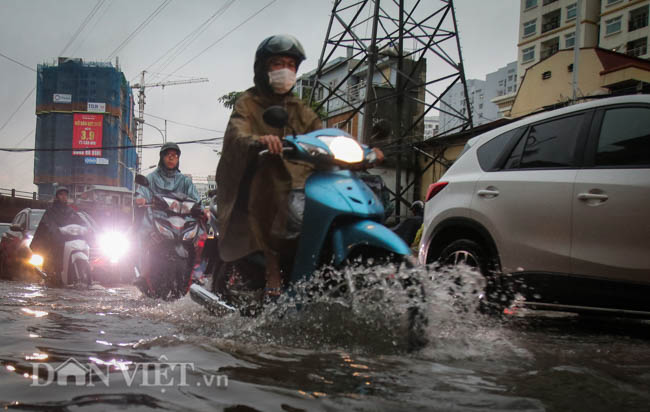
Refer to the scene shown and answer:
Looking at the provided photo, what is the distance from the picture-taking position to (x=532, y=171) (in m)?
4.61

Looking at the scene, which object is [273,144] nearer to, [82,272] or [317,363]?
[317,363]

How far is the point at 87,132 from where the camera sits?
9381 cm

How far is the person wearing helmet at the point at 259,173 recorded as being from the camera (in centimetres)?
360

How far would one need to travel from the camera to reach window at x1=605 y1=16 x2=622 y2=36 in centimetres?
4562

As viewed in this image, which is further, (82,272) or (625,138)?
(82,272)

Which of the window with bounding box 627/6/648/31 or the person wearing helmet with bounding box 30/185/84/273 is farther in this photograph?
the window with bounding box 627/6/648/31

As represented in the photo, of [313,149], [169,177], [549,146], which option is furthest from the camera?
[169,177]

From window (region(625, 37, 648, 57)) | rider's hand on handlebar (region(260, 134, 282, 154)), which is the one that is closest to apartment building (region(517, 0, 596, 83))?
window (region(625, 37, 648, 57))

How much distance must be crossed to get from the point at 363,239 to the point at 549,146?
7.47 feet

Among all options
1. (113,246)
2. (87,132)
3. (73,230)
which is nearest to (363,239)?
(73,230)

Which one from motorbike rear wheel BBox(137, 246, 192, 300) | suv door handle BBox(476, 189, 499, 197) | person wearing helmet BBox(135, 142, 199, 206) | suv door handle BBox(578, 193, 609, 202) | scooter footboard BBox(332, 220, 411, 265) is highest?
person wearing helmet BBox(135, 142, 199, 206)

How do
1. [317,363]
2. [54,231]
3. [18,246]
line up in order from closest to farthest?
[317,363], [54,231], [18,246]

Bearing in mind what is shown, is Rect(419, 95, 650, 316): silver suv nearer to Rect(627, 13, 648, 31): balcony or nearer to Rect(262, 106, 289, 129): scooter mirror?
Rect(262, 106, 289, 129): scooter mirror

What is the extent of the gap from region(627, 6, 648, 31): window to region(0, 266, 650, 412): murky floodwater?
46976 millimetres
